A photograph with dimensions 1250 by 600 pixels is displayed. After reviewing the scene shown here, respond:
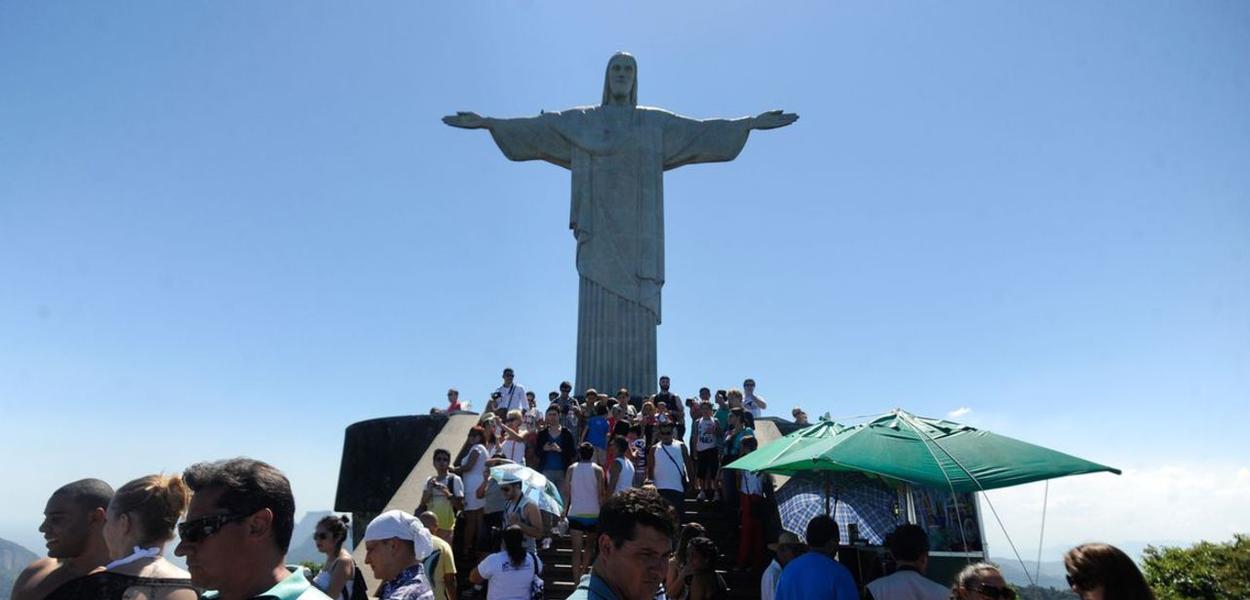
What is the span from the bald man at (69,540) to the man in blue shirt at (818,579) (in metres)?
3.44

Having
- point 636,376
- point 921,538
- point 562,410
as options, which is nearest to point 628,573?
point 921,538

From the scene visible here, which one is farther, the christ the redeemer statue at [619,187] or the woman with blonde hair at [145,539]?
the christ the redeemer statue at [619,187]

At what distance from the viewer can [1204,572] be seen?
668 centimetres

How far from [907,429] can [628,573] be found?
373 centimetres

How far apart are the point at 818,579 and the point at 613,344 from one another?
11.4m

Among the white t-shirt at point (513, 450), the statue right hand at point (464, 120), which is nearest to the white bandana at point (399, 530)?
the white t-shirt at point (513, 450)

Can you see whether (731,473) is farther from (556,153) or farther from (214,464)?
(556,153)

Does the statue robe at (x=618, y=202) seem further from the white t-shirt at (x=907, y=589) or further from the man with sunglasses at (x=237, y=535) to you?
the man with sunglasses at (x=237, y=535)

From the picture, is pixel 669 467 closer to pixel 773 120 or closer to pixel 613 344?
pixel 613 344

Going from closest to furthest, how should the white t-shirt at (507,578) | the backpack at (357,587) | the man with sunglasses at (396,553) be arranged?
1. the man with sunglasses at (396,553)
2. the backpack at (357,587)
3. the white t-shirt at (507,578)

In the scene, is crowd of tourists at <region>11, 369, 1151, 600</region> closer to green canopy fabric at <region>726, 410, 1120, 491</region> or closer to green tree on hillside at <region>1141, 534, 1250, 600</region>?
green canopy fabric at <region>726, 410, 1120, 491</region>

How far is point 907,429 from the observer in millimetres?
5773

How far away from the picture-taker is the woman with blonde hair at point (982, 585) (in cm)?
397

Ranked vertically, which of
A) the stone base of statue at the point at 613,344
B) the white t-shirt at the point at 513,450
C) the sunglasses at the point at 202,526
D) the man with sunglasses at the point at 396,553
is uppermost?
the stone base of statue at the point at 613,344
